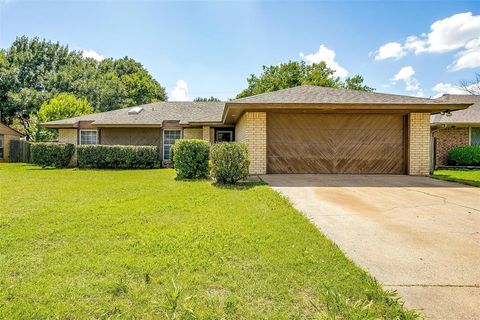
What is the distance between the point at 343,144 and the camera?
1030 cm

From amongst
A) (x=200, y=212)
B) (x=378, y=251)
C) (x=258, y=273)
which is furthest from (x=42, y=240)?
(x=378, y=251)

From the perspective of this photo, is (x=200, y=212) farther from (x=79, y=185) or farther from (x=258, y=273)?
(x=79, y=185)

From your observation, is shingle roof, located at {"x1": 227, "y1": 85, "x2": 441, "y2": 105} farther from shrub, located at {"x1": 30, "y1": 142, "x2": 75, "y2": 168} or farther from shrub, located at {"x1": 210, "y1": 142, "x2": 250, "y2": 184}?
shrub, located at {"x1": 30, "y1": 142, "x2": 75, "y2": 168}

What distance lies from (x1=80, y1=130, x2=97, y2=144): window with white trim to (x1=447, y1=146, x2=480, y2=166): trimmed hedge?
68.5 ft

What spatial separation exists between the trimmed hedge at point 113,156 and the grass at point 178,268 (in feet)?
30.0

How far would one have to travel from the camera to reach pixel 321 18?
449 inches

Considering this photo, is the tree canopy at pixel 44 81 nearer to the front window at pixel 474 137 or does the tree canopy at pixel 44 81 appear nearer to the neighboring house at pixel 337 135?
the neighboring house at pixel 337 135

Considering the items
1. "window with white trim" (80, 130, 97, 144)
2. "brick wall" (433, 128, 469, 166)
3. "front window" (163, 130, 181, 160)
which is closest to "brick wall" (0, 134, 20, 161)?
"window with white trim" (80, 130, 97, 144)

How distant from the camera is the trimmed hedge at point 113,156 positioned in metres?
13.6

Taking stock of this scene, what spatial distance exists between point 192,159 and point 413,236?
6.90 metres

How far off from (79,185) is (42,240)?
4.98m

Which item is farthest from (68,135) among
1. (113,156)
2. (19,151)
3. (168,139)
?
(19,151)

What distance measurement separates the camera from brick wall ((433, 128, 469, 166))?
15109 millimetres

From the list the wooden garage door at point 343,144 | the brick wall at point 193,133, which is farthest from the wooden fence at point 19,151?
the wooden garage door at point 343,144
